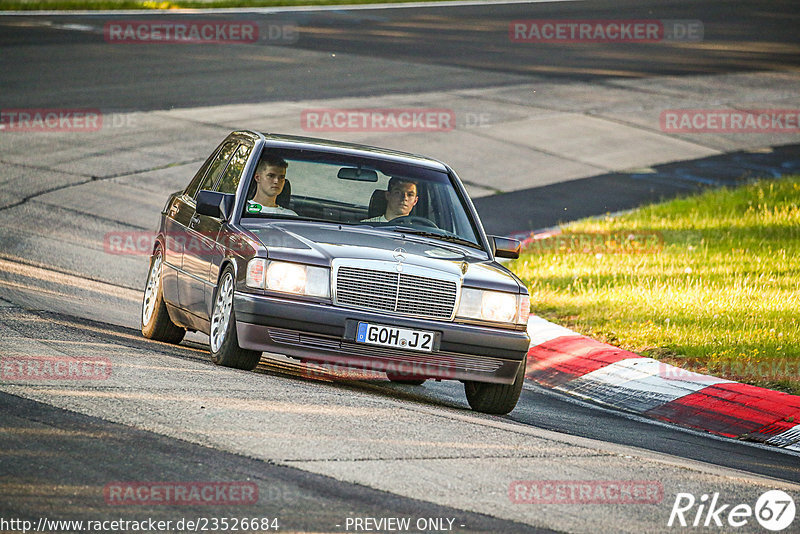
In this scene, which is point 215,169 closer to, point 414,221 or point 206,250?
point 206,250

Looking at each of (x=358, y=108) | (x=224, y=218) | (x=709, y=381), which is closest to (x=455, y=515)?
(x=224, y=218)

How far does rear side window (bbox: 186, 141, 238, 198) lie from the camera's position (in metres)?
9.33

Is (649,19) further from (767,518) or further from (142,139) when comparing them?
(767,518)

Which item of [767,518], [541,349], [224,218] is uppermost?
[224,218]

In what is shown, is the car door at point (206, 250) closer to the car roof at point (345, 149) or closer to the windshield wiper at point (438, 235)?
the car roof at point (345, 149)

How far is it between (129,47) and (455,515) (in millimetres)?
26625

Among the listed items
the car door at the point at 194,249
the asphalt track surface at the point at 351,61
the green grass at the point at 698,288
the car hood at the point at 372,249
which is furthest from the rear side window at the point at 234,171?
the asphalt track surface at the point at 351,61

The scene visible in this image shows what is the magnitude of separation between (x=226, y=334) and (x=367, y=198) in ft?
5.62

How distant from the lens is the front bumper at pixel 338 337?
288 inches

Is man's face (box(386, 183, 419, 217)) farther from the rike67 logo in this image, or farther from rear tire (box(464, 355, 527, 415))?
the rike67 logo

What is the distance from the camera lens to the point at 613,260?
14188 mm

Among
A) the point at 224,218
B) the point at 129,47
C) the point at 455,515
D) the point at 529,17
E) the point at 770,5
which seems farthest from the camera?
the point at 770,5

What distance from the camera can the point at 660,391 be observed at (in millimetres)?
9266

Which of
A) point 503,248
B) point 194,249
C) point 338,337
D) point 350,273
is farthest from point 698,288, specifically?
point 338,337
